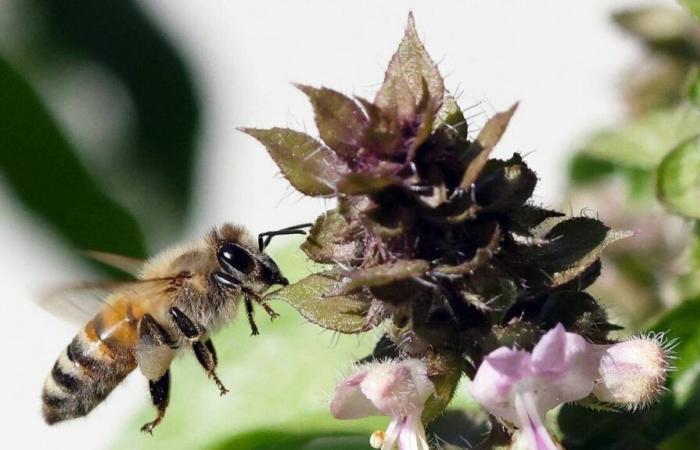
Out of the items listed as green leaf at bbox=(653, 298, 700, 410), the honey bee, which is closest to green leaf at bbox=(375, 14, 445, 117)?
the honey bee

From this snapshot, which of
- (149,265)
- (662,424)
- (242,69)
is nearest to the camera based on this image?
(662,424)

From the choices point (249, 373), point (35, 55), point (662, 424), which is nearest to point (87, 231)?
→ point (35, 55)

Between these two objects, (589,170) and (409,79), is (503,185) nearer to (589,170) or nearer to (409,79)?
(409,79)

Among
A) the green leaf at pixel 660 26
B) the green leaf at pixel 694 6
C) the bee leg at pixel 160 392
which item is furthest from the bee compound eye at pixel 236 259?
the green leaf at pixel 660 26

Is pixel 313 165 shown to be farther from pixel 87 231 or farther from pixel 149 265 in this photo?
pixel 87 231

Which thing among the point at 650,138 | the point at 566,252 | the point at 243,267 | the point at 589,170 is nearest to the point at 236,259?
the point at 243,267

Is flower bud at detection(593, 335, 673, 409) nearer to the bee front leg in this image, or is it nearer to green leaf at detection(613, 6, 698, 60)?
the bee front leg
